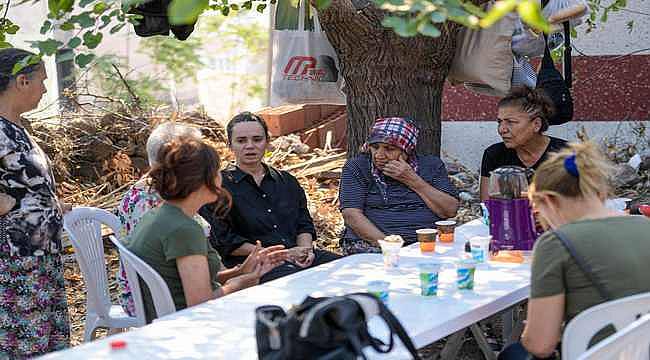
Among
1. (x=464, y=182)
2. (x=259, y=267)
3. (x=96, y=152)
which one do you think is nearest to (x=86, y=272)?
(x=259, y=267)

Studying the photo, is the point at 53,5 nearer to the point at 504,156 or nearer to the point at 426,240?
the point at 426,240

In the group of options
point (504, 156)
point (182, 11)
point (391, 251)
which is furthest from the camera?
point (504, 156)

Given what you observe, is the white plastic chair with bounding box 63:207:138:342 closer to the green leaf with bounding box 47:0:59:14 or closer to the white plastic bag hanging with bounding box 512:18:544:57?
the green leaf with bounding box 47:0:59:14

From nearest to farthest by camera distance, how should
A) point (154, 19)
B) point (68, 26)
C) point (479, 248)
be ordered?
point (68, 26), point (479, 248), point (154, 19)

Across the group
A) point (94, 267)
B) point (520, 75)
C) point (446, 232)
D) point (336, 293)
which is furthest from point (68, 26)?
point (520, 75)

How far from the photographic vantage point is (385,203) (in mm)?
5180

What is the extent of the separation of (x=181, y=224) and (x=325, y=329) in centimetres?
139

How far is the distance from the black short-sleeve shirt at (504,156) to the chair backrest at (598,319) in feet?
8.10

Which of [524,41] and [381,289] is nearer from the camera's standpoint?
[381,289]

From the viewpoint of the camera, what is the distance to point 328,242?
24.2ft

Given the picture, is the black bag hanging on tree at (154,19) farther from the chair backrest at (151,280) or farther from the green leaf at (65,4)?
the green leaf at (65,4)

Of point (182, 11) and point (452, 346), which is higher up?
point (182, 11)

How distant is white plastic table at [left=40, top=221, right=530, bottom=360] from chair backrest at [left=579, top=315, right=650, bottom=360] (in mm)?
587

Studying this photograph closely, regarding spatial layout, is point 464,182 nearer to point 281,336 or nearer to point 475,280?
point 475,280
